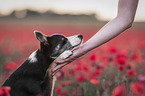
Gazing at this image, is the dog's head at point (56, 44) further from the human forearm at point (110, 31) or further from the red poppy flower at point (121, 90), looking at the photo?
the red poppy flower at point (121, 90)

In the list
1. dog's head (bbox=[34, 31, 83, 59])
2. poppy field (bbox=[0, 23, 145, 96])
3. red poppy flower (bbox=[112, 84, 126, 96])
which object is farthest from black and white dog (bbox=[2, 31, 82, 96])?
red poppy flower (bbox=[112, 84, 126, 96])

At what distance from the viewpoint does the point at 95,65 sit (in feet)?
9.71

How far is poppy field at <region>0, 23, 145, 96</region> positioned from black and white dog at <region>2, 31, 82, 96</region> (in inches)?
15.6

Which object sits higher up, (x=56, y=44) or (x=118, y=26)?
(x=118, y=26)

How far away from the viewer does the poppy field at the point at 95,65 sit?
2.48 m

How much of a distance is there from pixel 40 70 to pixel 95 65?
3.15 feet

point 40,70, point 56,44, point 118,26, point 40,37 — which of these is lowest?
point 40,70

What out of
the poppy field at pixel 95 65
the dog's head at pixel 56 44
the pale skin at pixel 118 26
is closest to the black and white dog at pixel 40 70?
the dog's head at pixel 56 44

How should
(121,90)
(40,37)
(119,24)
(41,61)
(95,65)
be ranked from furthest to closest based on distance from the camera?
(95,65) → (41,61) → (40,37) → (119,24) → (121,90)

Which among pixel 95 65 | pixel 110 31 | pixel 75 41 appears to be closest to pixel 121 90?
pixel 110 31

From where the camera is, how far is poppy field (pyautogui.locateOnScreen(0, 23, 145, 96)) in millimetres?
2482

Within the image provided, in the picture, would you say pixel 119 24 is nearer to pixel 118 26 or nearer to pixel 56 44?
pixel 118 26

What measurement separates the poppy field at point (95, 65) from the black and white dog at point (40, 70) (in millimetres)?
396

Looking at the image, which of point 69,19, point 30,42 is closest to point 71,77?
point 30,42
